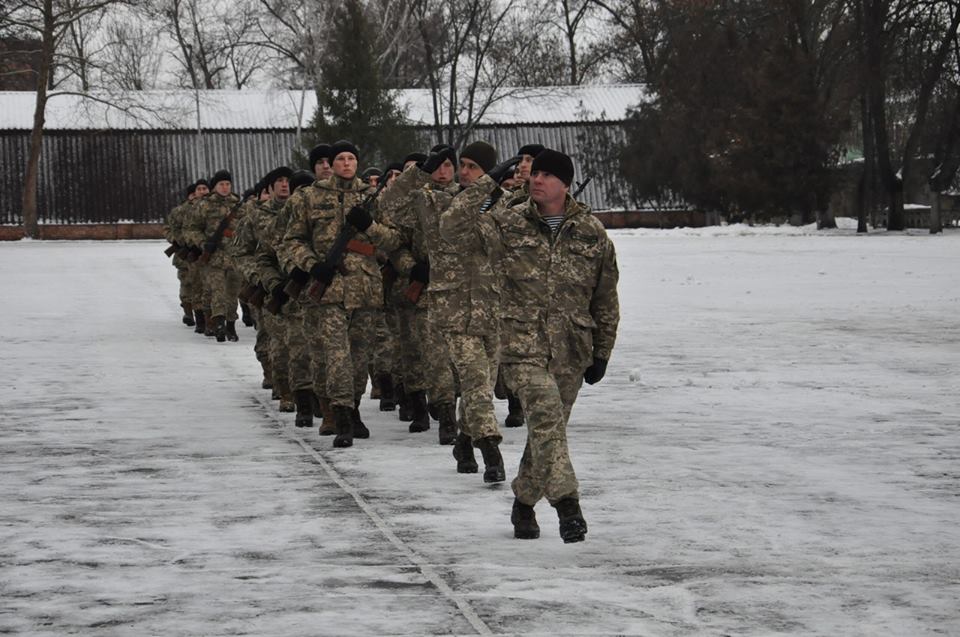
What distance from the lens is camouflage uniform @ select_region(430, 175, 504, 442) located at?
30.6 ft

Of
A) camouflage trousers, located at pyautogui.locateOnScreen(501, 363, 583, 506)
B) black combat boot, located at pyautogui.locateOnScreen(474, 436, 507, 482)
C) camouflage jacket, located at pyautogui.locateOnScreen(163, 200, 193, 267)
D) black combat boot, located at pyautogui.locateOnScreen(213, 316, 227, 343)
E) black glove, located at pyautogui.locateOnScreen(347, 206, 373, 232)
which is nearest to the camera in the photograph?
camouflage trousers, located at pyautogui.locateOnScreen(501, 363, 583, 506)

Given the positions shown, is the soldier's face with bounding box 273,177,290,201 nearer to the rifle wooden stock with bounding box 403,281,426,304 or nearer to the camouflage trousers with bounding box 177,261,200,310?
the rifle wooden stock with bounding box 403,281,426,304

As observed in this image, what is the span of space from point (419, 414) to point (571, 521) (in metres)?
4.13

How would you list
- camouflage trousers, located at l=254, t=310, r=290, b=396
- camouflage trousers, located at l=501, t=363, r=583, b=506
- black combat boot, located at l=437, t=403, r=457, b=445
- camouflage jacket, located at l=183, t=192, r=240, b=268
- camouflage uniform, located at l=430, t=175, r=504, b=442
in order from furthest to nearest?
camouflage jacket, located at l=183, t=192, r=240, b=268, camouflage trousers, located at l=254, t=310, r=290, b=396, black combat boot, located at l=437, t=403, r=457, b=445, camouflage uniform, located at l=430, t=175, r=504, b=442, camouflage trousers, located at l=501, t=363, r=583, b=506

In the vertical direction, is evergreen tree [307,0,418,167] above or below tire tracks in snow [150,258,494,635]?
above

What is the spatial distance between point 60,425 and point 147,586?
5449 millimetres

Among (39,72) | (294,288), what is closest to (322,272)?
(294,288)

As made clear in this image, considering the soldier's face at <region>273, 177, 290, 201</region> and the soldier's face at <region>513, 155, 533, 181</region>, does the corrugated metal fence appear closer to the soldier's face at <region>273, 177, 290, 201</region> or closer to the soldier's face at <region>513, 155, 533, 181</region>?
the soldier's face at <region>273, 177, 290, 201</region>

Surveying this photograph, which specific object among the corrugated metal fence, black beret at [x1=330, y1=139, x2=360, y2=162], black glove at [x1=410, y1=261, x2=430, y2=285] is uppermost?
the corrugated metal fence

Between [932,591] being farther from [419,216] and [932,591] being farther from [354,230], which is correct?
[354,230]

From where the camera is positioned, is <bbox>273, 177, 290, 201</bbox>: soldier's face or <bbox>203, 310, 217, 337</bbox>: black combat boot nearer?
<bbox>273, 177, 290, 201</bbox>: soldier's face

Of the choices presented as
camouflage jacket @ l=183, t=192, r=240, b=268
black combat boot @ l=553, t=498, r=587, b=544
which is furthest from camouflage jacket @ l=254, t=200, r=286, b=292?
camouflage jacket @ l=183, t=192, r=240, b=268

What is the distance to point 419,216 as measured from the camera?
10.1 m

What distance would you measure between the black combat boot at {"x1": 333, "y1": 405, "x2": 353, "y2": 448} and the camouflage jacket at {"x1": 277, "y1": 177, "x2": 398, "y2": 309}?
0.65 m
